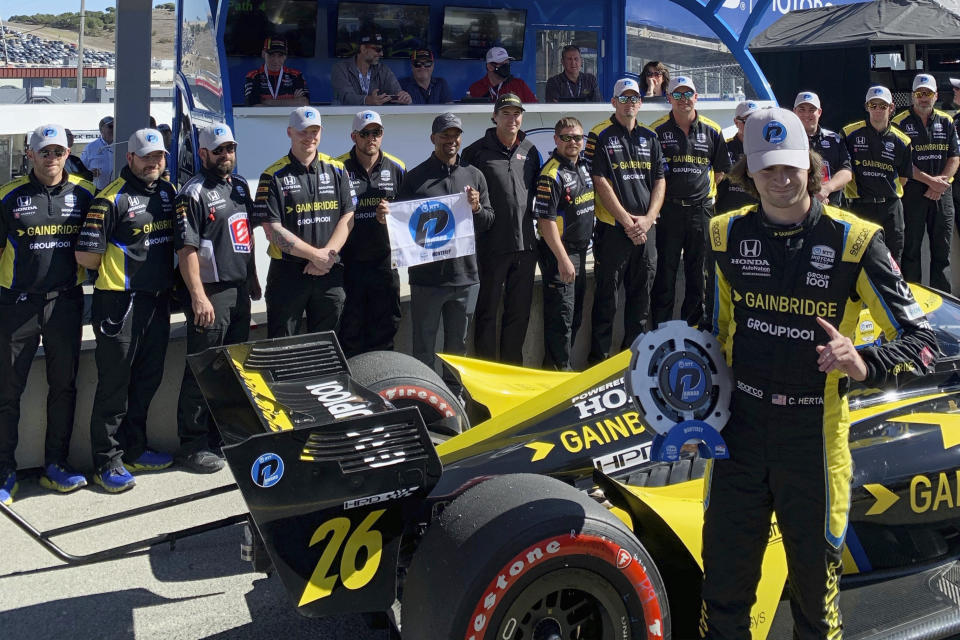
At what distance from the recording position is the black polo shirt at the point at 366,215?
21.6 ft

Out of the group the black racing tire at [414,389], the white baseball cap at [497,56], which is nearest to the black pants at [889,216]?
the white baseball cap at [497,56]

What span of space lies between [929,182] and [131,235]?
753 cm

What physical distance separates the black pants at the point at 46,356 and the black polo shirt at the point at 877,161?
23.3ft

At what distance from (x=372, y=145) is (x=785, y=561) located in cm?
416

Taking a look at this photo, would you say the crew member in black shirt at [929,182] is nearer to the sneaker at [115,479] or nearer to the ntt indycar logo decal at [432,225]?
the ntt indycar logo decal at [432,225]

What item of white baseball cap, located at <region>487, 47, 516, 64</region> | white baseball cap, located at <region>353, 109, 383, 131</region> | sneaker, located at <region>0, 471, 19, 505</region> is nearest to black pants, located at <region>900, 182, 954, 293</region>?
white baseball cap, located at <region>487, 47, 516, 64</region>

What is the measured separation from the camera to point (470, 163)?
6977mm

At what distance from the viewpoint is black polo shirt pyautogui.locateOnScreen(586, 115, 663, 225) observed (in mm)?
7254

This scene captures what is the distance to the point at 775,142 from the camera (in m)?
2.96

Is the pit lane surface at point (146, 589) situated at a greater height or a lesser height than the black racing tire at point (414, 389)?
lesser

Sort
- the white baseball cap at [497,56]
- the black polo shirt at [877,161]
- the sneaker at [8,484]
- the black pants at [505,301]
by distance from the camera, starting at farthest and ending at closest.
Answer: the white baseball cap at [497,56], the black polo shirt at [877,161], the black pants at [505,301], the sneaker at [8,484]

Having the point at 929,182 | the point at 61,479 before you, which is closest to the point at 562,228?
the point at 61,479

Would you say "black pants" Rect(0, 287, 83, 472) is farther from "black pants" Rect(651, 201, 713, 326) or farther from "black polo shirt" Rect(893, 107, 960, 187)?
"black polo shirt" Rect(893, 107, 960, 187)

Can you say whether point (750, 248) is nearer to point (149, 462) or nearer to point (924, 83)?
point (149, 462)
